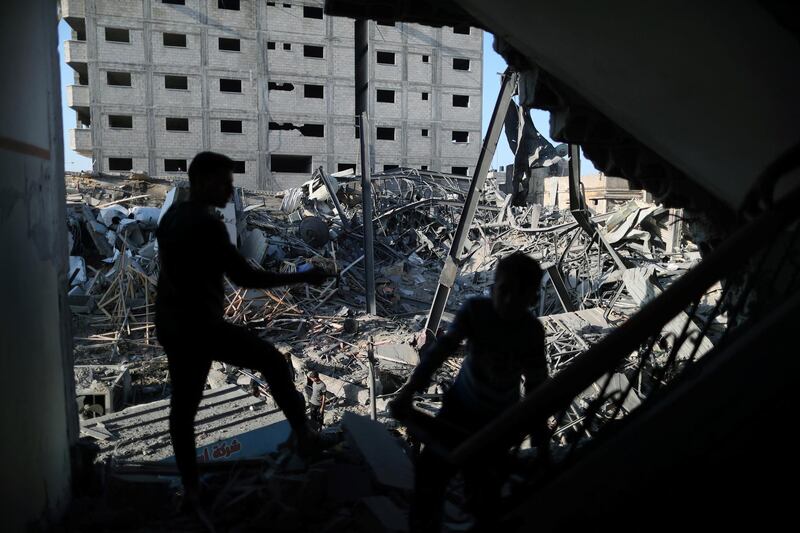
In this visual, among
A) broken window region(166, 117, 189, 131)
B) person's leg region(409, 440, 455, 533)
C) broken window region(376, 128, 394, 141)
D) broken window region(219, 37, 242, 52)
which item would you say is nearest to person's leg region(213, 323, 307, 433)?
person's leg region(409, 440, 455, 533)

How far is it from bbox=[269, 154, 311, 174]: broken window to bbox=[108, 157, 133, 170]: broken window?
340 inches

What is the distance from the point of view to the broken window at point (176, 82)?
3612cm

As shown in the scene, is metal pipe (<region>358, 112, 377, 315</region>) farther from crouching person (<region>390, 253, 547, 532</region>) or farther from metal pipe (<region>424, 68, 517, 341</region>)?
crouching person (<region>390, 253, 547, 532</region>)

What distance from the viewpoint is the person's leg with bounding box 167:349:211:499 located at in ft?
9.10

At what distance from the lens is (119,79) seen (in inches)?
1430

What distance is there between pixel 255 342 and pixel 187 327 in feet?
1.15

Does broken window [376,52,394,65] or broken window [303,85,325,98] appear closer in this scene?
broken window [303,85,325,98]

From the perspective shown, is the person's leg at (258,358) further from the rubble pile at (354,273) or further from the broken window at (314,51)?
the broken window at (314,51)

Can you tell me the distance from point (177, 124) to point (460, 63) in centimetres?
2001

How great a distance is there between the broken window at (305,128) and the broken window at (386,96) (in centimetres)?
486

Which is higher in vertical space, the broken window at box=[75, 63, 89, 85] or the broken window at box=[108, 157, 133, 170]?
the broken window at box=[75, 63, 89, 85]
